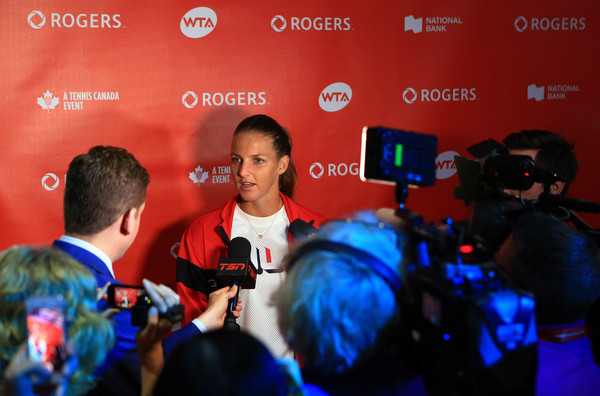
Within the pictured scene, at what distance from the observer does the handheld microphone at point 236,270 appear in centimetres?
176

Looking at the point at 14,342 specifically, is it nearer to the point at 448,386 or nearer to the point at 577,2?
the point at 448,386

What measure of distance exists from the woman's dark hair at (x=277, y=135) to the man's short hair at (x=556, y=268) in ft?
4.75

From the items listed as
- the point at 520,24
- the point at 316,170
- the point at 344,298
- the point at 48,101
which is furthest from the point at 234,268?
the point at 520,24

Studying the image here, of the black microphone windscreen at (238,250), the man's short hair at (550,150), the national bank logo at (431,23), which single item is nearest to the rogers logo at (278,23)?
the national bank logo at (431,23)

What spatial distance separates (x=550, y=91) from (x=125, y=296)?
257 centimetres

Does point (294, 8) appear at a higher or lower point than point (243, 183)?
higher

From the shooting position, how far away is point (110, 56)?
104 inches

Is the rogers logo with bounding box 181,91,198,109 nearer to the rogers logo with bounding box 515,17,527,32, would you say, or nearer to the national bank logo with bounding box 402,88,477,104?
the national bank logo with bounding box 402,88,477,104

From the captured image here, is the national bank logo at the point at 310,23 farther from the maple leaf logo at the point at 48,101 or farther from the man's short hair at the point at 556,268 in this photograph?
the man's short hair at the point at 556,268

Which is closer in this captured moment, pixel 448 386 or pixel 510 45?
pixel 448 386

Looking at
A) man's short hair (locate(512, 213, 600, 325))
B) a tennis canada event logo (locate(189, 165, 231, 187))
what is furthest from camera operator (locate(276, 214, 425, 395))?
a tennis canada event logo (locate(189, 165, 231, 187))

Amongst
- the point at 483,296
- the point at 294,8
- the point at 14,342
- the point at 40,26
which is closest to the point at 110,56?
the point at 40,26

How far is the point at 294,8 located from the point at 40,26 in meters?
1.17

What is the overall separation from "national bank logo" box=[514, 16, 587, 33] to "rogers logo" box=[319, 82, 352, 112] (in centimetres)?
97
